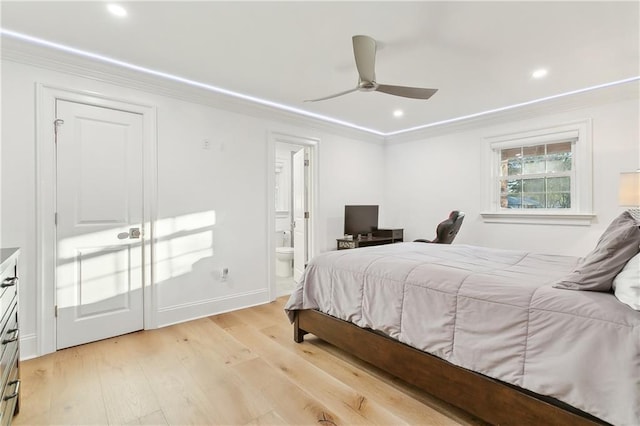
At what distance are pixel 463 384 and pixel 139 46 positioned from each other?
3221mm

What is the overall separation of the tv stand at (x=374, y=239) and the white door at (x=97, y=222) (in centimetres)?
259

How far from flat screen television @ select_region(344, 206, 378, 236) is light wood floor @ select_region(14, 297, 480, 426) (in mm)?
2158

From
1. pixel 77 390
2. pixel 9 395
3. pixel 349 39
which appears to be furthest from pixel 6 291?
pixel 349 39

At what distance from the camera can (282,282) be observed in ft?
16.0

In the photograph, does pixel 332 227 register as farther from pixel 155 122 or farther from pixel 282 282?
pixel 155 122

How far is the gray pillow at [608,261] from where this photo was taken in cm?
136

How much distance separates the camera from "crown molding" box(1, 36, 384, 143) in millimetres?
2398

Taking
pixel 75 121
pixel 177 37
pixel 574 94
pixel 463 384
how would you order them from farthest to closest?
pixel 574 94 → pixel 75 121 → pixel 177 37 → pixel 463 384

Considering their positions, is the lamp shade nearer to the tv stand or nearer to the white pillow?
the white pillow

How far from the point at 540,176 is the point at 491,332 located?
3.29 m

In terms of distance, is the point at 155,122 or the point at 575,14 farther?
the point at 155,122

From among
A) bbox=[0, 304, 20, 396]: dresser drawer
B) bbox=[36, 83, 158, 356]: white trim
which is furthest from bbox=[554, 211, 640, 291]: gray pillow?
bbox=[36, 83, 158, 356]: white trim

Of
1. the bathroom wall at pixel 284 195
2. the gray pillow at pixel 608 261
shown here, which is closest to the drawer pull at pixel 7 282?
the gray pillow at pixel 608 261

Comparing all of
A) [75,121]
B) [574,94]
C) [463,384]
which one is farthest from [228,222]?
[574,94]
